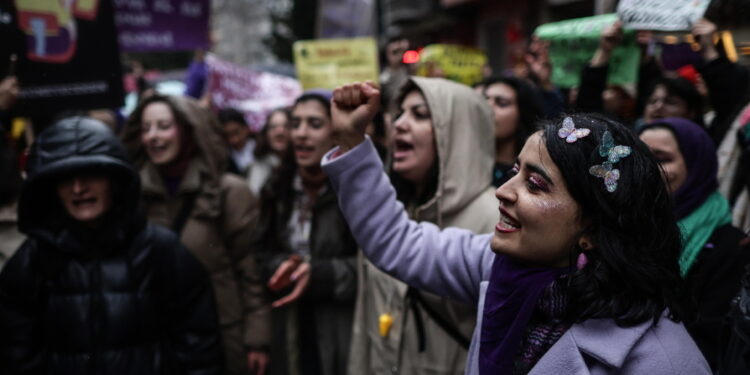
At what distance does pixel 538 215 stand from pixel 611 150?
21cm

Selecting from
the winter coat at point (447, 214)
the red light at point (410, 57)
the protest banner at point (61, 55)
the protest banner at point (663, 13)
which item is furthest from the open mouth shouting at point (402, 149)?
the red light at point (410, 57)

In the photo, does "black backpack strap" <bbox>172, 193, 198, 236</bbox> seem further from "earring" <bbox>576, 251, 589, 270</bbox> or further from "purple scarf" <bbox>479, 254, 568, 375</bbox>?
"earring" <bbox>576, 251, 589, 270</bbox>

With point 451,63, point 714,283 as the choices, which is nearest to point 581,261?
point 714,283

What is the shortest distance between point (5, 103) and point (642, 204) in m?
2.94

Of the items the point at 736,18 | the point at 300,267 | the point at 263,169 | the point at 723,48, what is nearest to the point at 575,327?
the point at 300,267

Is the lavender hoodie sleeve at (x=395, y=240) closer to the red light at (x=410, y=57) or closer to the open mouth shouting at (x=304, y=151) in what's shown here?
the open mouth shouting at (x=304, y=151)

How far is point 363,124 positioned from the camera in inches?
69.1

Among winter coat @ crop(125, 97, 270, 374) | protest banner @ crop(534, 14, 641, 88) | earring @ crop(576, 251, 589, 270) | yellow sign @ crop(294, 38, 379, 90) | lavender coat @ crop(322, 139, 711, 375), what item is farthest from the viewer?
yellow sign @ crop(294, 38, 379, 90)

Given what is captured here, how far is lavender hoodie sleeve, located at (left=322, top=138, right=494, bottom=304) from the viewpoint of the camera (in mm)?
1761

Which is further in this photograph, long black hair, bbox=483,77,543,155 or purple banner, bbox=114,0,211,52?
purple banner, bbox=114,0,211,52

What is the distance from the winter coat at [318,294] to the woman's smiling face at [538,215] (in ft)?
5.52

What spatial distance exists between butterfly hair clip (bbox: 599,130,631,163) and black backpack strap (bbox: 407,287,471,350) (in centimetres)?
112

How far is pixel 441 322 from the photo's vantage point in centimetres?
225

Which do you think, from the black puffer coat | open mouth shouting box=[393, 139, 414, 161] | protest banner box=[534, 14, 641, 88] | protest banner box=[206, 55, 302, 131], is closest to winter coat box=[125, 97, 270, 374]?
the black puffer coat
